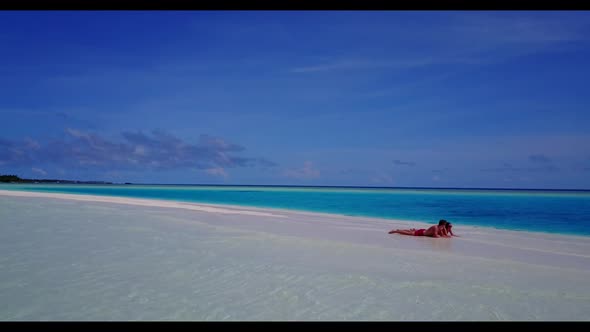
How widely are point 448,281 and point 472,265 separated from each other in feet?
6.07

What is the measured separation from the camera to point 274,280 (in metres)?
6.08

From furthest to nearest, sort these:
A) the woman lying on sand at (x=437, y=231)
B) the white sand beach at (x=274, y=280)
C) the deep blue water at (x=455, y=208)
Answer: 1. the deep blue water at (x=455, y=208)
2. the woman lying on sand at (x=437, y=231)
3. the white sand beach at (x=274, y=280)

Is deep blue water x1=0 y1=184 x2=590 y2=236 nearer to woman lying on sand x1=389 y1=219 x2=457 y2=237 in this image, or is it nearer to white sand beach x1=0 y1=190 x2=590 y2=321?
woman lying on sand x1=389 y1=219 x2=457 y2=237

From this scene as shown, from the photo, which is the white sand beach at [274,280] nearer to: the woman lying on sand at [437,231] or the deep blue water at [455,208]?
the woman lying on sand at [437,231]

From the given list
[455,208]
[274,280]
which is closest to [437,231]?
[274,280]

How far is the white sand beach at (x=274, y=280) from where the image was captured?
15.4ft

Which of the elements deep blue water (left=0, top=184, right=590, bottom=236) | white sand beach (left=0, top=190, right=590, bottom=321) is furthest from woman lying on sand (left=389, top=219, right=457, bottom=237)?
deep blue water (left=0, top=184, right=590, bottom=236)

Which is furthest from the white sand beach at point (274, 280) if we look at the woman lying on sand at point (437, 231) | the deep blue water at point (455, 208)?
the deep blue water at point (455, 208)

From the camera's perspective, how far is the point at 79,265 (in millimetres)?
6723

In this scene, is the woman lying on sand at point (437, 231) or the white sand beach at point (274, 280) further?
the woman lying on sand at point (437, 231)

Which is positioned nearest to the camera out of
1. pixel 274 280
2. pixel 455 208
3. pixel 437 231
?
pixel 274 280

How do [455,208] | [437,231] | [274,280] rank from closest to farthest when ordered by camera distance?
[274,280], [437,231], [455,208]

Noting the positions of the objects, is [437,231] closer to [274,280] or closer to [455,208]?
[274,280]

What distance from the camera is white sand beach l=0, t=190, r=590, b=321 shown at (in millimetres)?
4688
